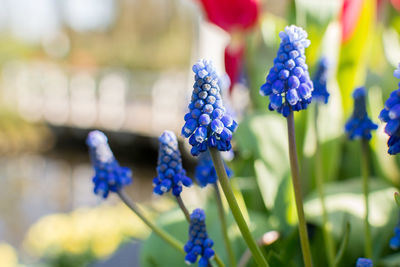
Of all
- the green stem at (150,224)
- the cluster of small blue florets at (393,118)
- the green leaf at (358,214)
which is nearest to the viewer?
the cluster of small blue florets at (393,118)

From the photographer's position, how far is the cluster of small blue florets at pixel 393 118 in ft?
0.73

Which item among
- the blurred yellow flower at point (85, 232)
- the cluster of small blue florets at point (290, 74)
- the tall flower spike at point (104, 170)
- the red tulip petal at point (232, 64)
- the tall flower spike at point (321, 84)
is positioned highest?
the cluster of small blue florets at point (290, 74)

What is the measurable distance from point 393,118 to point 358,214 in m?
0.27

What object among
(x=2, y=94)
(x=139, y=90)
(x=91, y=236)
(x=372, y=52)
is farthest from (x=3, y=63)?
(x=372, y=52)

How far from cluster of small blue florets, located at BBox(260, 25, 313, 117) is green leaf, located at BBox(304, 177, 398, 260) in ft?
0.75

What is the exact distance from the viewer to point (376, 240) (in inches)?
17.7

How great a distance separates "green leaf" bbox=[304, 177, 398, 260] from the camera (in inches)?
17.7

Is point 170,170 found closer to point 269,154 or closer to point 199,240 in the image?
point 199,240

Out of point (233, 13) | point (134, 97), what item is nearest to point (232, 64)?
point (233, 13)

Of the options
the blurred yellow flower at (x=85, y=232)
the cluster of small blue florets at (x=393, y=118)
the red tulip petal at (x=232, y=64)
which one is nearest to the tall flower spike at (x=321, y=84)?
the cluster of small blue florets at (x=393, y=118)

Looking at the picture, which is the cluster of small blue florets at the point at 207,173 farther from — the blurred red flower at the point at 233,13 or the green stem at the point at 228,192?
the blurred red flower at the point at 233,13

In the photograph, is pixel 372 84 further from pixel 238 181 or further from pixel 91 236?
pixel 91 236

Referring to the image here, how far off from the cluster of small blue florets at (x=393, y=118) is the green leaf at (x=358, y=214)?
0.21 m

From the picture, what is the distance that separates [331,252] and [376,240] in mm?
96
